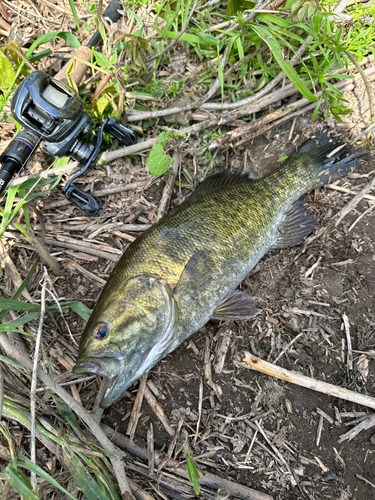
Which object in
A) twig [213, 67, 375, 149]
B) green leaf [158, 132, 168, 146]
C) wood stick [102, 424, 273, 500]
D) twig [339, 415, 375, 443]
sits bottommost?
twig [339, 415, 375, 443]

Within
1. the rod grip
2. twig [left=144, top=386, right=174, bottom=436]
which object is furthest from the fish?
the rod grip

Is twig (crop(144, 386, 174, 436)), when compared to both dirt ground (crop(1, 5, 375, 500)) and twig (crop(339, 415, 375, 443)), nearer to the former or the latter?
dirt ground (crop(1, 5, 375, 500))

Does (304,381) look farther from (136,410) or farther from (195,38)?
(195,38)

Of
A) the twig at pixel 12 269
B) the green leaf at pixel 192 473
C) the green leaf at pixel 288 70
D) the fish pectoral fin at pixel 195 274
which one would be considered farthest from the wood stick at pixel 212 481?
the green leaf at pixel 288 70

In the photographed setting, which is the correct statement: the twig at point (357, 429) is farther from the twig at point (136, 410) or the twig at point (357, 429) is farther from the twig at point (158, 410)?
the twig at point (136, 410)


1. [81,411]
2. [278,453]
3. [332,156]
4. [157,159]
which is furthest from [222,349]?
[332,156]

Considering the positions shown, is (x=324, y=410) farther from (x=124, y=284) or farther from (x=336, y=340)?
(x=124, y=284)
